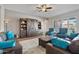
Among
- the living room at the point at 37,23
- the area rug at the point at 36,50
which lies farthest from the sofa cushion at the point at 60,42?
the area rug at the point at 36,50

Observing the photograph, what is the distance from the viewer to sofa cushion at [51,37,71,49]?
2258 millimetres

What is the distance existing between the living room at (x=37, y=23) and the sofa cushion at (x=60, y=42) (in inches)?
1.0

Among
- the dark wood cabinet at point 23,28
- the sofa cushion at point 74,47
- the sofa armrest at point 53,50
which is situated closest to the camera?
the sofa cushion at point 74,47

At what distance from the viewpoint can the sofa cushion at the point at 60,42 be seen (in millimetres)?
2258

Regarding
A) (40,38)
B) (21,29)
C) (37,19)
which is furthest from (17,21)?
(40,38)

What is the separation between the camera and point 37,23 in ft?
7.99

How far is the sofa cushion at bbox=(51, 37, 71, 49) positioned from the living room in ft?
0.08

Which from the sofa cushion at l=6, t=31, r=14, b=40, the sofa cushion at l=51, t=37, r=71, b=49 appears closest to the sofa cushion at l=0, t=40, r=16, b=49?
the sofa cushion at l=6, t=31, r=14, b=40

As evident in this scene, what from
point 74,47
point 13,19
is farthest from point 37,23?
point 74,47

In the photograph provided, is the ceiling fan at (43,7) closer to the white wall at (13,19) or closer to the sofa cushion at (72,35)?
the white wall at (13,19)

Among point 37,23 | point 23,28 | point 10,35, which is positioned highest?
point 37,23

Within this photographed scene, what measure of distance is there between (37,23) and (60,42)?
0.63 metres

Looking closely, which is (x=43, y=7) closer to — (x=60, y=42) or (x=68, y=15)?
(x=68, y=15)

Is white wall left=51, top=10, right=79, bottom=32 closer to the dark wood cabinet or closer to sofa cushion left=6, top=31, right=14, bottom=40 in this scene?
the dark wood cabinet
